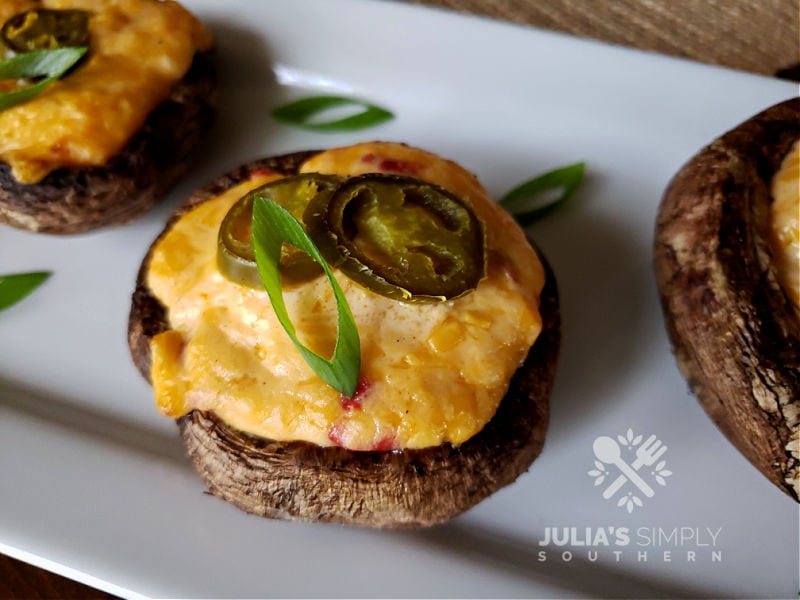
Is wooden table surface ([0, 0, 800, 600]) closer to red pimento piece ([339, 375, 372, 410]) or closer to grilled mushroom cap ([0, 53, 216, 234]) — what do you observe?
grilled mushroom cap ([0, 53, 216, 234])

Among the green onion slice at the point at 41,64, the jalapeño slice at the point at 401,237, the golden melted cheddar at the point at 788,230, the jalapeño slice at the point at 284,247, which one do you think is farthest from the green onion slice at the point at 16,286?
the golden melted cheddar at the point at 788,230

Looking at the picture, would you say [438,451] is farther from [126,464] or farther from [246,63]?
[246,63]

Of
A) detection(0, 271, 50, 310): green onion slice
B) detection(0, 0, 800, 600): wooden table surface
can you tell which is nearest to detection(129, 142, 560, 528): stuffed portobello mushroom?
detection(0, 271, 50, 310): green onion slice

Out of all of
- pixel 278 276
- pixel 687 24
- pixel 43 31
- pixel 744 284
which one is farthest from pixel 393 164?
pixel 687 24

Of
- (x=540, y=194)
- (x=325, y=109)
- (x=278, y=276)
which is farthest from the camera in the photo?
(x=325, y=109)

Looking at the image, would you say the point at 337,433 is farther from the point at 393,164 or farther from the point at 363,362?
the point at 393,164

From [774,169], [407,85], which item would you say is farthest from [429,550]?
[407,85]
